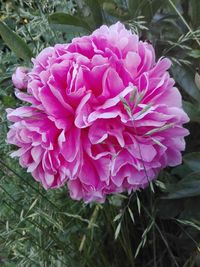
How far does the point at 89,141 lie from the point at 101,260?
486 millimetres

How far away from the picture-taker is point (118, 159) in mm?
819

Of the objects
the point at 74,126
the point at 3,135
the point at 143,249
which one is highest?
the point at 74,126

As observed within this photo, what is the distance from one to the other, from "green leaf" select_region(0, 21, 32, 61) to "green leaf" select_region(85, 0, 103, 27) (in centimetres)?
15

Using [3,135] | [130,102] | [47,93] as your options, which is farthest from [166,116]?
[3,135]

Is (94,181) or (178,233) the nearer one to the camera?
(94,181)

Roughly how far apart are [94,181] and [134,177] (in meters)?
0.06

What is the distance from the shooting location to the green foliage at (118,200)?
1.04 meters

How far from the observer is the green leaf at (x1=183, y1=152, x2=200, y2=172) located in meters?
0.97

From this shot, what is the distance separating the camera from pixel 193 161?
38.3 inches

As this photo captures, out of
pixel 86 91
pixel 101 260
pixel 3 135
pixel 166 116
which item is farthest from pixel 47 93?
pixel 101 260

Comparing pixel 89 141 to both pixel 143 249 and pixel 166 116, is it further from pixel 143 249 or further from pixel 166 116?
pixel 143 249

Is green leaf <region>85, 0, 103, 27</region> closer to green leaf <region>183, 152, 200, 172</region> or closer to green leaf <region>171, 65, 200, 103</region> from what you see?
green leaf <region>171, 65, 200, 103</region>

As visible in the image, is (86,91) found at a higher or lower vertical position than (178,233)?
higher

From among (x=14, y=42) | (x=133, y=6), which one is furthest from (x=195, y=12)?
(x=14, y=42)
